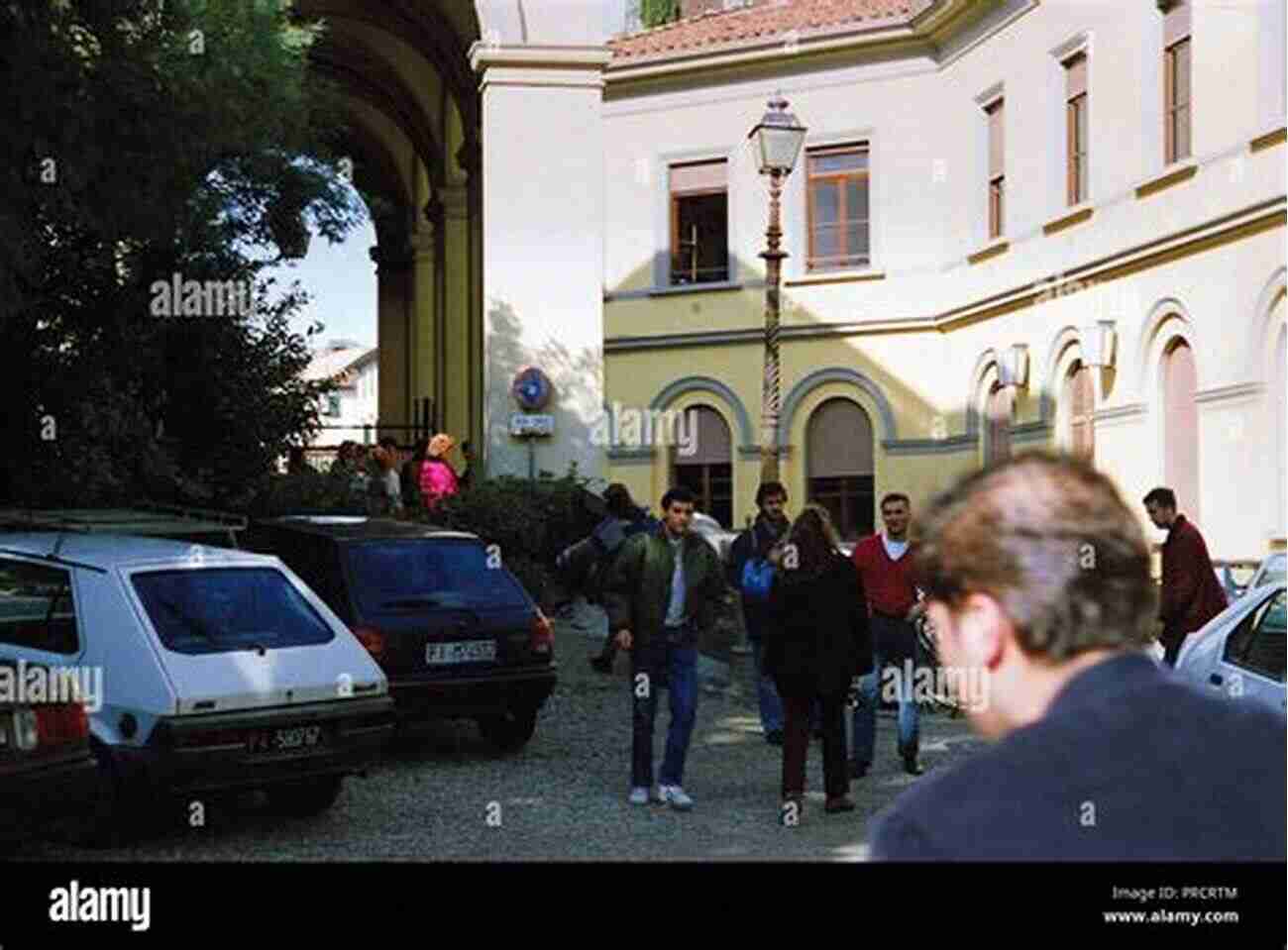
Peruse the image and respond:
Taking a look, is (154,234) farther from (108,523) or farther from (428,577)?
(428,577)

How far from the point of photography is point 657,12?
34375 millimetres

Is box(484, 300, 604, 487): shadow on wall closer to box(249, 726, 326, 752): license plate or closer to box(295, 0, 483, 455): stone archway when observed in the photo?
box(295, 0, 483, 455): stone archway

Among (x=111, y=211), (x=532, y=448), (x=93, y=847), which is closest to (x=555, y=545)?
(x=532, y=448)

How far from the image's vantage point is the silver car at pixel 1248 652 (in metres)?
5.74

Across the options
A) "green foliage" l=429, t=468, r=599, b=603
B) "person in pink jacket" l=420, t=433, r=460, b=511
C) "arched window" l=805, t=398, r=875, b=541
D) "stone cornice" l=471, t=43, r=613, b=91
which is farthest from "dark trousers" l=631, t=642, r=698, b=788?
"arched window" l=805, t=398, r=875, b=541

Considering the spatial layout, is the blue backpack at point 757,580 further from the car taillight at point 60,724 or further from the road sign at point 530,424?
the road sign at point 530,424

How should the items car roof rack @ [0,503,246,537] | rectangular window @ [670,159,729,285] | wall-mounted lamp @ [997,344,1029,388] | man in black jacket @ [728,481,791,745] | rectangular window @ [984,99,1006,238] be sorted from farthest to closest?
1. rectangular window @ [670,159,729,285]
2. rectangular window @ [984,99,1006,238]
3. wall-mounted lamp @ [997,344,1029,388]
4. man in black jacket @ [728,481,791,745]
5. car roof rack @ [0,503,246,537]

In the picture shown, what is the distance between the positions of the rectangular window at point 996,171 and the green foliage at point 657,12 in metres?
14.1

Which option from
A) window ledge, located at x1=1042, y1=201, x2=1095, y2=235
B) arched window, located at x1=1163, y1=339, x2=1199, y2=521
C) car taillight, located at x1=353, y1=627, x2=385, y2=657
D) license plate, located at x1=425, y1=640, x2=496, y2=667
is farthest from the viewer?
window ledge, located at x1=1042, y1=201, x2=1095, y2=235

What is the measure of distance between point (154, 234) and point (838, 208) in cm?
1464

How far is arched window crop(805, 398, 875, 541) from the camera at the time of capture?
22375 millimetres

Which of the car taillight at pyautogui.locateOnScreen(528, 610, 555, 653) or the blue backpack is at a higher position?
the blue backpack

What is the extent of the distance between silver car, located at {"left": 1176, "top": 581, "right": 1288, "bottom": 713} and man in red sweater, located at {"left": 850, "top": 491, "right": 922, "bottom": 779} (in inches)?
105

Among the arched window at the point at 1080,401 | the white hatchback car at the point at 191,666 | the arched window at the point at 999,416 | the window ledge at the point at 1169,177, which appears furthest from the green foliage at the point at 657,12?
the white hatchback car at the point at 191,666
